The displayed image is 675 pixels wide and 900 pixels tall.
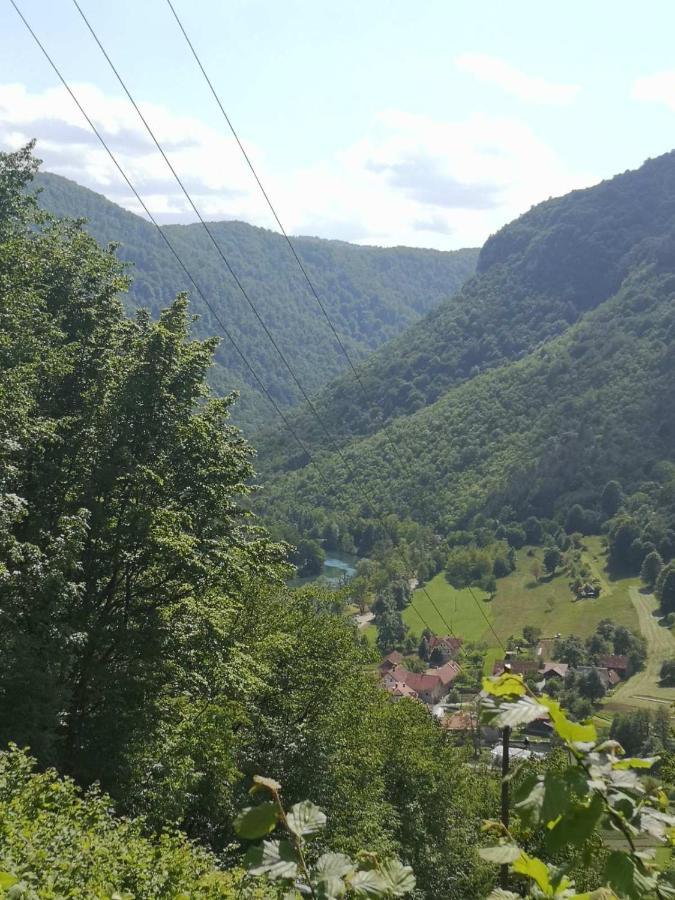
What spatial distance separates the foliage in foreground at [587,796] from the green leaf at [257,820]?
27.9 inches

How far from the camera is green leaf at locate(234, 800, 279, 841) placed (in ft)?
8.09

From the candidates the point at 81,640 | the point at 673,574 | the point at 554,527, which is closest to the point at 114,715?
the point at 81,640

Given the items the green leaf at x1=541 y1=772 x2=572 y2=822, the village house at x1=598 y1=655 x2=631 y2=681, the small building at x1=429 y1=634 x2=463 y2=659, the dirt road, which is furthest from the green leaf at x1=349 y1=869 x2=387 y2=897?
the small building at x1=429 y1=634 x2=463 y2=659

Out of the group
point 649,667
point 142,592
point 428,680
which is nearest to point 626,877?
point 142,592

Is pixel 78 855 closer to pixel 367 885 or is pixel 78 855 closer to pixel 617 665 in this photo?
pixel 367 885

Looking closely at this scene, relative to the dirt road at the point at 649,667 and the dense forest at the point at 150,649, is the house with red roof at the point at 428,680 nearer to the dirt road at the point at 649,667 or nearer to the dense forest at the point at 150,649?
the dirt road at the point at 649,667

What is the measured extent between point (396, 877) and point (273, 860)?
0.48 metres

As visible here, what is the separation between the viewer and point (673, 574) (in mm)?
148750

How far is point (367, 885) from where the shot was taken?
8.62ft

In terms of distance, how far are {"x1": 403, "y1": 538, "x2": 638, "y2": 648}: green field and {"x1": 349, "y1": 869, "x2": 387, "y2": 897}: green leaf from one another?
451 ft

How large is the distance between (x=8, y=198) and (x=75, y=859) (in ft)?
83.0

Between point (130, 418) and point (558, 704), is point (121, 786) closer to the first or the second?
point (130, 418)

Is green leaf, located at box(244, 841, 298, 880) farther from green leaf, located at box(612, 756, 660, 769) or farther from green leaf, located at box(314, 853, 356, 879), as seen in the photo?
green leaf, located at box(612, 756, 660, 769)

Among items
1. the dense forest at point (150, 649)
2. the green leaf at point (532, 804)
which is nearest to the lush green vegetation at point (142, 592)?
the dense forest at point (150, 649)
